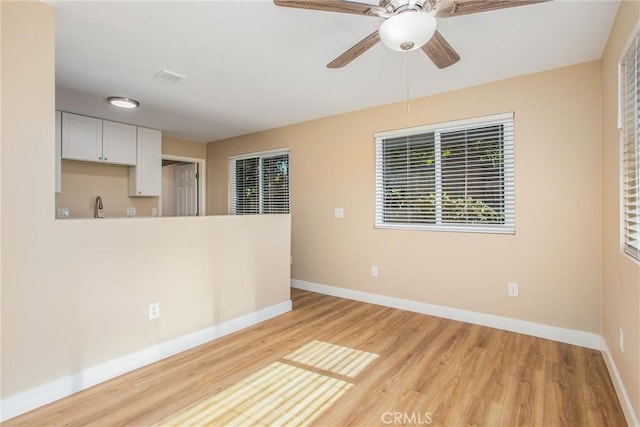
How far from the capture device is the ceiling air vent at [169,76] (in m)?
2.86

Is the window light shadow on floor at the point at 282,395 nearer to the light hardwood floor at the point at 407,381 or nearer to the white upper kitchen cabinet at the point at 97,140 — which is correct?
the light hardwood floor at the point at 407,381

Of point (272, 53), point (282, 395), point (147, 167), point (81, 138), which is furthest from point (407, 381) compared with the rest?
point (81, 138)

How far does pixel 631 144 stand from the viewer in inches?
72.1

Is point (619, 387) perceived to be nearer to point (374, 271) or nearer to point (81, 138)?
point (374, 271)

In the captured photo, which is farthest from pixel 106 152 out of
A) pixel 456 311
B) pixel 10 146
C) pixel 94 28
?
pixel 456 311

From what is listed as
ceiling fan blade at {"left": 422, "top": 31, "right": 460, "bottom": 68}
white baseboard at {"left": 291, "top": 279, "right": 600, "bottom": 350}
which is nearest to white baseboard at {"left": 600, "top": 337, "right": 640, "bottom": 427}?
white baseboard at {"left": 291, "top": 279, "right": 600, "bottom": 350}

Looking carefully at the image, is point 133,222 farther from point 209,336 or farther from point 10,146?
point 209,336

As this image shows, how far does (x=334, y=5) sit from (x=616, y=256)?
92.4 inches

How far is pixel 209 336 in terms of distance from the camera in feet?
9.22

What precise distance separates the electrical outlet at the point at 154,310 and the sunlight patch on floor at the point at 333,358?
1.04m

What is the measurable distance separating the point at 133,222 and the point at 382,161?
2720mm

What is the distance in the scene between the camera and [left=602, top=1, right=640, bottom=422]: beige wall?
1655 mm

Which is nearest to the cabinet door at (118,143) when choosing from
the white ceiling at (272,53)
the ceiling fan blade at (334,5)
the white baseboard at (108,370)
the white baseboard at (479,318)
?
the white ceiling at (272,53)

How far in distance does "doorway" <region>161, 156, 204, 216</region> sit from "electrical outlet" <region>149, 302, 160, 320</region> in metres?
3.60
